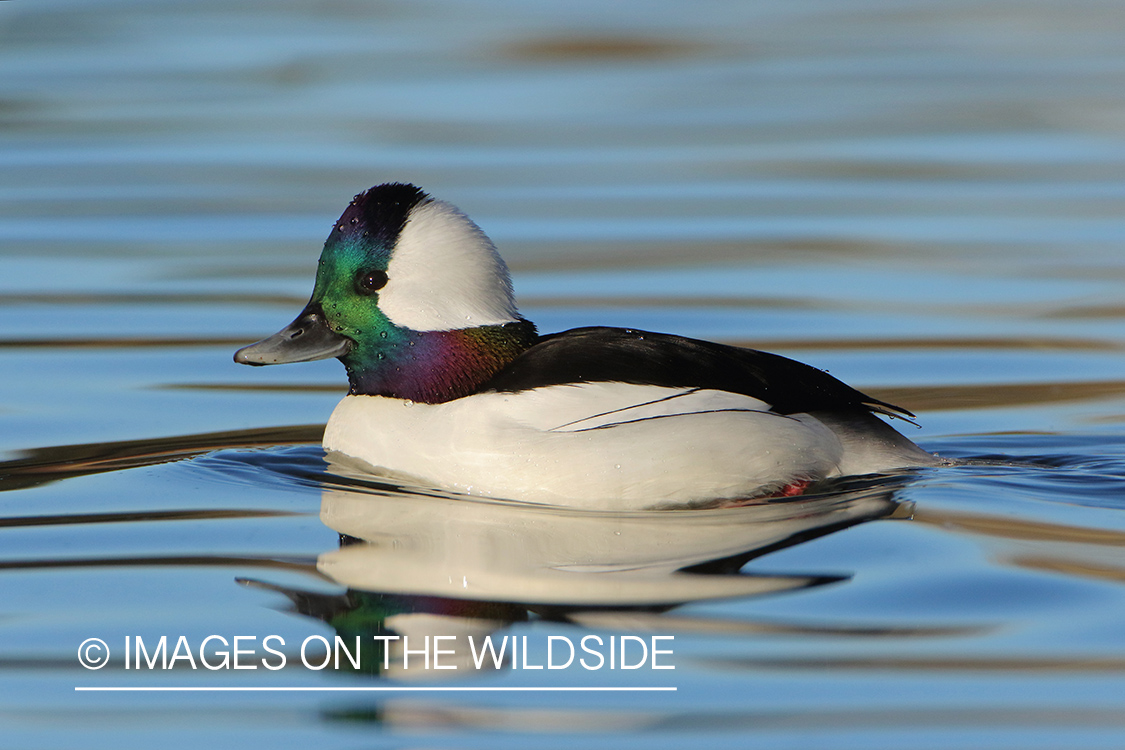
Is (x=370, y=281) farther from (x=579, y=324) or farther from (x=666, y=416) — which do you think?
(x=579, y=324)

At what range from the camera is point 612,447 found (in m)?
5.80

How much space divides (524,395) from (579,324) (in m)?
3.40

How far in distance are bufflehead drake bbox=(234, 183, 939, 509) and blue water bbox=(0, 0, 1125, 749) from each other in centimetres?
15

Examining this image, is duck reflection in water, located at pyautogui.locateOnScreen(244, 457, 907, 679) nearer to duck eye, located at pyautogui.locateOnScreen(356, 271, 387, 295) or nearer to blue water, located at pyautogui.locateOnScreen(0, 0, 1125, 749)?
blue water, located at pyautogui.locateOnScreen(0, 0, 1125, 749)

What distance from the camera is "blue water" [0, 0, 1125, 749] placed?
430 cm

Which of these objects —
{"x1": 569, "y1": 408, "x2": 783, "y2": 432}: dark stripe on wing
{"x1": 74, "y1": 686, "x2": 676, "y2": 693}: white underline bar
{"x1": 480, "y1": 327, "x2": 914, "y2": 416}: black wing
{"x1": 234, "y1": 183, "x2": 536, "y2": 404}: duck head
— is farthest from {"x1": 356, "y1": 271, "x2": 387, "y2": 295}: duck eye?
{"x1": 74, "y1": 686, "x2": 676, "y2": 693}: white underline bar

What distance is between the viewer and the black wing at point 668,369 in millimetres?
5887

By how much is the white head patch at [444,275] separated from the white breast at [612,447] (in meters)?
0.38

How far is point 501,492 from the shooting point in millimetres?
5867

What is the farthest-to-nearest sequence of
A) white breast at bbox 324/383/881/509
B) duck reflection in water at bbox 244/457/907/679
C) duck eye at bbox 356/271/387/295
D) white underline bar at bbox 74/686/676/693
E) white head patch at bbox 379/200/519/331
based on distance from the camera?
duck eye at bbox 356/271/387/295 → white head patch at bbox 379/200/519/331 → white breast at bbox 324/383/881/509 → duck reflection in water at bbox 244/457/907/679 → white underline bar at bbox 74/686/676/693

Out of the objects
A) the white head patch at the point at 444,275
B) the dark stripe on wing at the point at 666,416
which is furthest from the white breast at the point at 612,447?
the white head patch at the point at 444,275

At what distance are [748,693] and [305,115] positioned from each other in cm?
1227

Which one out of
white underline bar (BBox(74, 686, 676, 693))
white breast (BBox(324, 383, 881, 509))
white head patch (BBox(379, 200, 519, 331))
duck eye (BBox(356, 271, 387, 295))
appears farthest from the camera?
duck eye (BBox(356, 271, 387, 295))

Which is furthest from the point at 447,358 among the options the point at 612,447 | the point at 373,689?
the point at 373,689
